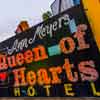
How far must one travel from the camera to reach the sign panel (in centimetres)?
421

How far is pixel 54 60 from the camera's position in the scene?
4.80 meters

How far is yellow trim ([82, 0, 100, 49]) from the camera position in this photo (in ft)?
13.6

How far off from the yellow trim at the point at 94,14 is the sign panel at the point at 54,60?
0.22ft

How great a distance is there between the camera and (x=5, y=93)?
6.07 m

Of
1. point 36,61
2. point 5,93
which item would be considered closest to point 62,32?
point 36,61

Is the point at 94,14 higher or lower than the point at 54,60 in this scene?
higher

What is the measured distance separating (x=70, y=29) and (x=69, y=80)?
0.73 m

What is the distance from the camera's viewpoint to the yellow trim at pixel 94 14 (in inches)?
163

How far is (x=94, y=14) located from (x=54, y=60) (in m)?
1.01

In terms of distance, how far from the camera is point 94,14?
420 centimetres

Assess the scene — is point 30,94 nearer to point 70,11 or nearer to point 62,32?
point 62,32

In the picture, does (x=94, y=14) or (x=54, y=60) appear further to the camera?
(x=54, y=60)

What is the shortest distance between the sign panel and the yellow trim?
68mm

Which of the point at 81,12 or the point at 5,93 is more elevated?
the point at 81,12
